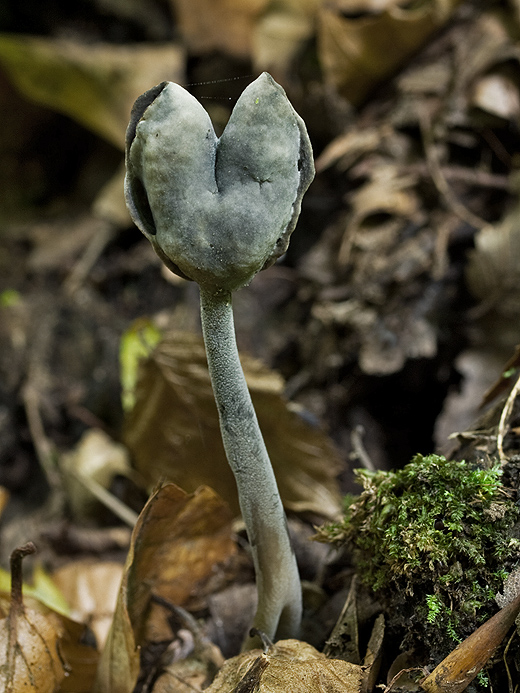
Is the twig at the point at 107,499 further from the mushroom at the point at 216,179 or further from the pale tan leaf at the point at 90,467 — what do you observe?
the mushroom at the point at 216,179

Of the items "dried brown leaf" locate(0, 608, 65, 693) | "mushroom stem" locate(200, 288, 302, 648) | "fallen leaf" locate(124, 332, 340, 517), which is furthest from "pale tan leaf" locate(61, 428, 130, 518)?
"mushroom stem" locate(200, 288, 302, 648)

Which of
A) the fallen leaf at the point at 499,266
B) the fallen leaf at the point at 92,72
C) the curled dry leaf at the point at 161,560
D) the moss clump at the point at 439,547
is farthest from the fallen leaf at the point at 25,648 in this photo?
the fallen leaf at the point at 92,72

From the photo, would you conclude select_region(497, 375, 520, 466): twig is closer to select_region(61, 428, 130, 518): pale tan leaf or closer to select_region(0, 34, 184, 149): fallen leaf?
select_region(61, 428, 130, 518): pale tan leaf

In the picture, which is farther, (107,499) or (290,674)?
(107,499)

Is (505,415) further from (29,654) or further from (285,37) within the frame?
(285,37)

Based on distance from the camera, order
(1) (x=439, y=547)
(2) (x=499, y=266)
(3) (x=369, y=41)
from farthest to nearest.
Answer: (3) (x=369, y=41) → (2) (x=499, y=266) → (1) (x=439, y=547)

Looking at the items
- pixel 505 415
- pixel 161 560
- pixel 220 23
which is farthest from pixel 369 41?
pixel 161 560
